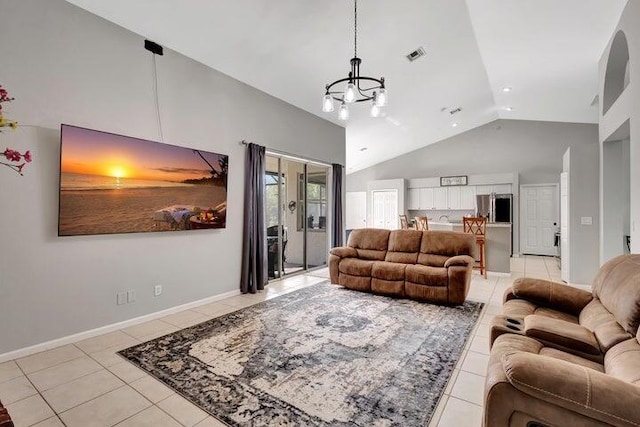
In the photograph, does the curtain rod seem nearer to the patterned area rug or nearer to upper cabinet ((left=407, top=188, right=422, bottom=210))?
the patterned area rug

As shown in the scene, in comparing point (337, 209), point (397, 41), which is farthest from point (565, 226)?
point (397, 41)

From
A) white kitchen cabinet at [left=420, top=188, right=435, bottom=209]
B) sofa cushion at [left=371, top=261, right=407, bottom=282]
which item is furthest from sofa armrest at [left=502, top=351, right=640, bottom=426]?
white kitchen cabinet at [left=420, top=188, right=435, bottom=209]

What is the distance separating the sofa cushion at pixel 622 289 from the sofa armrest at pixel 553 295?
0.12m

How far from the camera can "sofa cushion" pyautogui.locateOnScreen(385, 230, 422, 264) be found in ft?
15.2

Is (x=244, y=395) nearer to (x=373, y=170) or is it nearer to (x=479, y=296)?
(x=479, y=296)

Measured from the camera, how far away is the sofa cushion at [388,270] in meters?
4.30

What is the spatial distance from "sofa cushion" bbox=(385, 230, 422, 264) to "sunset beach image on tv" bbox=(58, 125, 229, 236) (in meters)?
2.56

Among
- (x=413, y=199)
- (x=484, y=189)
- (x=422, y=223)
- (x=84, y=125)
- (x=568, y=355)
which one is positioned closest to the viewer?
(x=568, y=355)

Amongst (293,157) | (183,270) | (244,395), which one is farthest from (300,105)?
(244,395)

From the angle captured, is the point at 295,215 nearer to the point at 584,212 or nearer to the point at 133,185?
the point at 133,185

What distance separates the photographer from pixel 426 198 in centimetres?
970

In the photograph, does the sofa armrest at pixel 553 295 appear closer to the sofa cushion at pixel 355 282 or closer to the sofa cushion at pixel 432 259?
the sofa cushion at pixel 432 259

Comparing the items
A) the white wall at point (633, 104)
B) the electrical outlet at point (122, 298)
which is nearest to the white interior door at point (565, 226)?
the white wall at point (633, 104)

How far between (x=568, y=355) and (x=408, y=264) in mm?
2715
